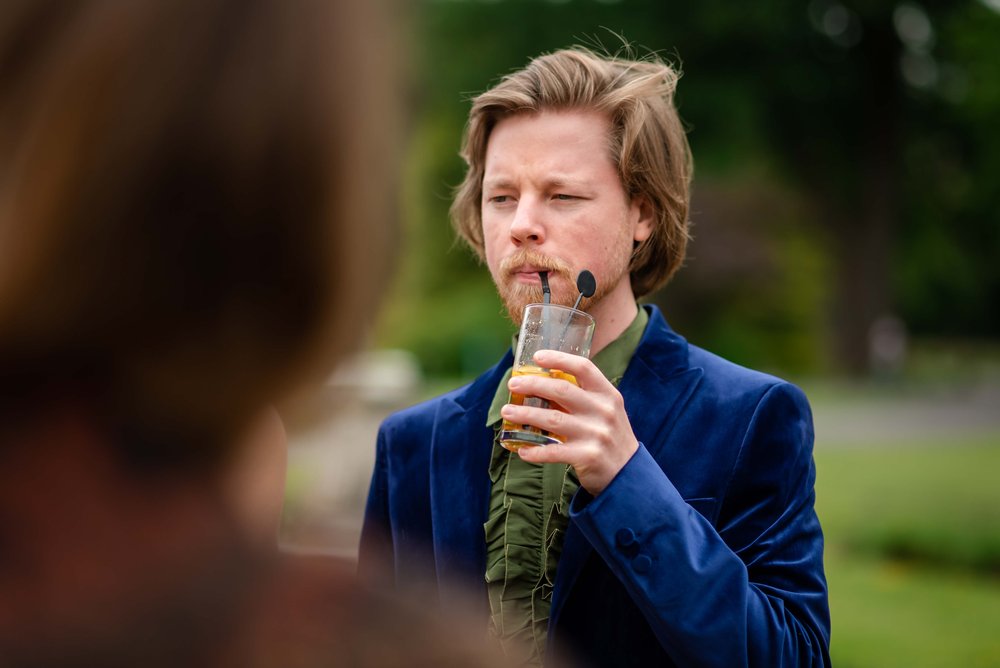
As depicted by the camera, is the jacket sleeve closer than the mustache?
Yes

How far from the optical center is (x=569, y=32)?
21.5 meters

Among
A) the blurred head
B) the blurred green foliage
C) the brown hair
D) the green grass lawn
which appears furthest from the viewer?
the blurred green foliage

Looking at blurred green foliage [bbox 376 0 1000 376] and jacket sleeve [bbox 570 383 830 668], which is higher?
blurred green foliage [bbox 376 0 1000 376]

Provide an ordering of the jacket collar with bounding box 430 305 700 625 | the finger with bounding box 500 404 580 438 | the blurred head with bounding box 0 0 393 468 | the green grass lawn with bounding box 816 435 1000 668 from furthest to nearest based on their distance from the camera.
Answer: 1. the green grass lawn with bounding box 816 435 1000 668
2. the jacket collar with bounding box 430 305 700 625
3. the finger with bounding box 500 404 580 438
4. the blurred head with bounding box 0 0 393 468

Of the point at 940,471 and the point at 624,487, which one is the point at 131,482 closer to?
the point at 624,487

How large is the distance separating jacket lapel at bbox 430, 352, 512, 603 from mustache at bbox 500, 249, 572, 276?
1.12 feet

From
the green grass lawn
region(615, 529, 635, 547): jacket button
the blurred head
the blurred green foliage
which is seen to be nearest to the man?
region(615, 529, 635, 547): jacket button

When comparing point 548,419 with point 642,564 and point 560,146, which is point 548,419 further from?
point 560,146

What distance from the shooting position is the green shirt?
223 cm

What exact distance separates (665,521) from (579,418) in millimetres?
257

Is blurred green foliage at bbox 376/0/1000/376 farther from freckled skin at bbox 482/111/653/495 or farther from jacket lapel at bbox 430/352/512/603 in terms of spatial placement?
freckled skin at bbox 482/111/653/495

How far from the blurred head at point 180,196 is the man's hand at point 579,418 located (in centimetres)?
94

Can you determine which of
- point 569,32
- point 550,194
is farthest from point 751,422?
point 569,32

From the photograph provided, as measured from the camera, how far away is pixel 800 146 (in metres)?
25.1
